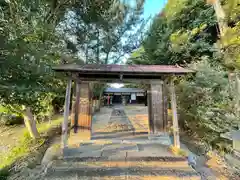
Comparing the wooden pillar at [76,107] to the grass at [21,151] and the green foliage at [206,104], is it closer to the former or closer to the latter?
the grass at [21,151]

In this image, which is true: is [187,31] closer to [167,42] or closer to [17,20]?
[167,42]

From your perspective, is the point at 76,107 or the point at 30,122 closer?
the point at 76,107

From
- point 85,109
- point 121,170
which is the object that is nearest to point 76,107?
point 85,109

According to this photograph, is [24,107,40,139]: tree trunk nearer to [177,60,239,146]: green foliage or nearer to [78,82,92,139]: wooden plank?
[78,82,92,139]: wooden plank

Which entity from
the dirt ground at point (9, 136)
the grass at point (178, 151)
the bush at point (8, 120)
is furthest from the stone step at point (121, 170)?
the bush at point (8, 120)

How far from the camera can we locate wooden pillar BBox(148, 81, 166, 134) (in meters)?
5.85

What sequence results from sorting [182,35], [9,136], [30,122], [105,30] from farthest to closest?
[105,30] → [182,35] → [9,136] → [30,122]

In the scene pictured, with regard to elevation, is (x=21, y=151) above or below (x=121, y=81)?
below

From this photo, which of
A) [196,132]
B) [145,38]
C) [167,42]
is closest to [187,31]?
[167,42]

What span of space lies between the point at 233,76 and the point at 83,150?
4.59 m

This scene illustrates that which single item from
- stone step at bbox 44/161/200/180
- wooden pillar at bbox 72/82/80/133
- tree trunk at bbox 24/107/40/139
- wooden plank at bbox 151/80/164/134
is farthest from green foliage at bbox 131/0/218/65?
tree trunk at bbox 24/107/40/139

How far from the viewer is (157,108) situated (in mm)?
5922

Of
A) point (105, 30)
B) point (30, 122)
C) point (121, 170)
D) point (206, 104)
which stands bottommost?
point (121, 170)

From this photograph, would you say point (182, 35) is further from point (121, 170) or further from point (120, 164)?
point (121, 170)
